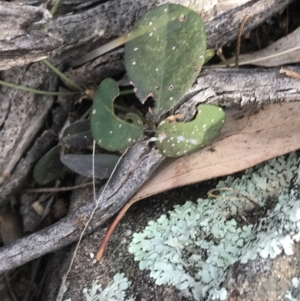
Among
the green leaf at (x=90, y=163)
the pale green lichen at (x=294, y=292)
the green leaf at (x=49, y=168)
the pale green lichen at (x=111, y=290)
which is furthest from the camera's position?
the green leaf at (x=49, y=168)

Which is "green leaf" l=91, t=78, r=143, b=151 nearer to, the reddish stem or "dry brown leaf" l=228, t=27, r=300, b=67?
the reddish stem

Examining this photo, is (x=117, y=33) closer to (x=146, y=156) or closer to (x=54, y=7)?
(x=54, y=7)

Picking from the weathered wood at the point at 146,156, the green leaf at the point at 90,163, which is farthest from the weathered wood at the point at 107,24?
the green leaf at the point at 90,163

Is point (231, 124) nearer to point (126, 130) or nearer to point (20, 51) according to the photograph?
point (126, 130)

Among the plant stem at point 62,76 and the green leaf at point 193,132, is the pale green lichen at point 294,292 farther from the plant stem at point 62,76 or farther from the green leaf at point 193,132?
the plant stem at point 62,76

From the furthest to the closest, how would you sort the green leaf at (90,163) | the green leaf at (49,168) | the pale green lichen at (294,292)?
the green leaf at (49,168) < the green leaf at (90,163) < the pale green lichen at (294,292)

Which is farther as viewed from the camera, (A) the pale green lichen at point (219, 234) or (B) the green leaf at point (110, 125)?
(B) the green leaf at point (110, 125)

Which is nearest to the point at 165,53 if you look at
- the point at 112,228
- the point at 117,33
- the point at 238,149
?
the point at 117,33
